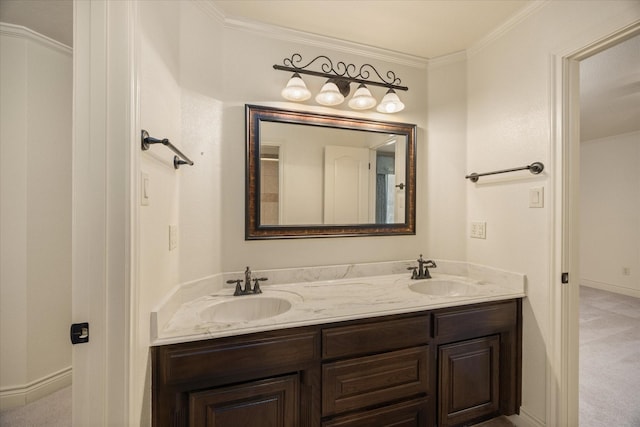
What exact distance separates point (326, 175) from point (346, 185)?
0.16 metres

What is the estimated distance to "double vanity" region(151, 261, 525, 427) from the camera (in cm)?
108

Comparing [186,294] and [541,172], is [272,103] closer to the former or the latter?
[186,294]

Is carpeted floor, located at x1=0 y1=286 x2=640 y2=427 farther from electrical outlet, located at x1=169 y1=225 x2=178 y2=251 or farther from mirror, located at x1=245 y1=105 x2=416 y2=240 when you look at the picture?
mirror, located at x1=245 y1=105 x2=416 y2=240

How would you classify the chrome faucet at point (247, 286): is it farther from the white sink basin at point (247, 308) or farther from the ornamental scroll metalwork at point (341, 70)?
the ornamental scroll metalwork at point (341, 70)

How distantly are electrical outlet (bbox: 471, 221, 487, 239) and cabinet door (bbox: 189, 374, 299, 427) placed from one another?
1496 mm

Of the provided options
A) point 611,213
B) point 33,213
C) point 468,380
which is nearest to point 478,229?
point 468,380

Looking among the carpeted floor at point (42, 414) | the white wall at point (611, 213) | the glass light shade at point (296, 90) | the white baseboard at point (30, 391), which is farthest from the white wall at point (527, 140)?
the white wall at point (611, 213)

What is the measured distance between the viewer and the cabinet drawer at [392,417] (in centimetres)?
127

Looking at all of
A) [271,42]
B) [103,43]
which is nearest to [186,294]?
[103,43]

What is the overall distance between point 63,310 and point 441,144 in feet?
9.42

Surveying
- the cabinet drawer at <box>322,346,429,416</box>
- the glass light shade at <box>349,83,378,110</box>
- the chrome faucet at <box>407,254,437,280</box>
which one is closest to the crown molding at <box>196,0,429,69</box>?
the glass light shade at <box>349,83,378,110</box>

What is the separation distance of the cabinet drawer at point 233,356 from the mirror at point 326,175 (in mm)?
683

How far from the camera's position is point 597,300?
3771 millimetres

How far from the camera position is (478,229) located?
189cm
